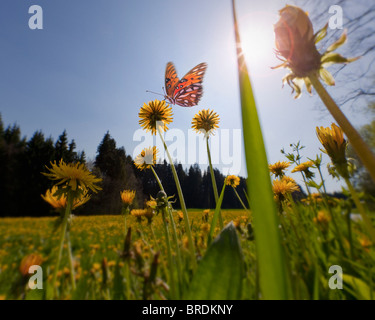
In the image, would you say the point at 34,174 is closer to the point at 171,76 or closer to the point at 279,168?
the point at 171,76

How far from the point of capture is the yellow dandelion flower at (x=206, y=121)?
34.5 inches

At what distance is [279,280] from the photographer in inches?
4.6

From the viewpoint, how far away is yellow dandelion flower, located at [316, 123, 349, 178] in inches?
13.6

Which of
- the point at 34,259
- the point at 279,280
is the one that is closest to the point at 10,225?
the point at 34,259

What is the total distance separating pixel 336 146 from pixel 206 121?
0.59 m

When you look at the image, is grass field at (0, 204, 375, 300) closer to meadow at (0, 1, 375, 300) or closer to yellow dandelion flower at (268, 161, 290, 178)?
meadow at (0, 1, 375, 300)

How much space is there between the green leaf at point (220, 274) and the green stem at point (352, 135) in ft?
0.53

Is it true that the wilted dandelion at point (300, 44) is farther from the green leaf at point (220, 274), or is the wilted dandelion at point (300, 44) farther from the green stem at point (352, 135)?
the green leaf at point (220, 274)

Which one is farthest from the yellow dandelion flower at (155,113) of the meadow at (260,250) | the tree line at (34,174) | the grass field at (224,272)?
the grass field at (224,272)

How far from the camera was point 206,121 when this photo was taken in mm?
883
